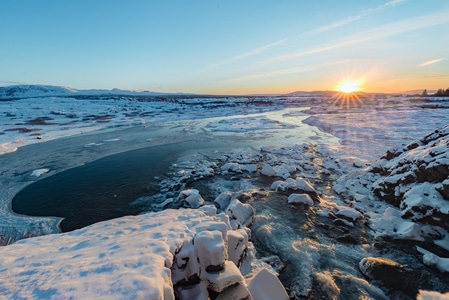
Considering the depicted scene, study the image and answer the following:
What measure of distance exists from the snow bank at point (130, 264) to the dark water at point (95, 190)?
4.40 metres

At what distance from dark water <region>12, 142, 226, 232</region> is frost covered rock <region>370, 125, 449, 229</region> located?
453 inches

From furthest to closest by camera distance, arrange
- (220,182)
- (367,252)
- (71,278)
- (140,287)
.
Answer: (220,182) < (367,252) < (71,278) < (140,287)

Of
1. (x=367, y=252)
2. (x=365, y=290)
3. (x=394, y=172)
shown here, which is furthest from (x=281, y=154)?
(x=365, y=290)

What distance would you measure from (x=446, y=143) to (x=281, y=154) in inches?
415

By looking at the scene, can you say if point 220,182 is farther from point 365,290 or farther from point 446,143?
point 446,143

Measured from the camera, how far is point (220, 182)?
14.5 m

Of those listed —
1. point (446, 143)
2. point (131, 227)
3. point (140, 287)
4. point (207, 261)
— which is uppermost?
point (446, 143)

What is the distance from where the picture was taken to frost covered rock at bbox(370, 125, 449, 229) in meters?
8.96

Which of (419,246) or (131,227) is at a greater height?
(131,227)

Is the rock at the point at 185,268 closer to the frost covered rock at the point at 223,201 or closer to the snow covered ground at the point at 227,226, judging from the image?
the snow covered ground at the point at 227,226

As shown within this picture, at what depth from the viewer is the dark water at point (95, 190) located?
11.4 m

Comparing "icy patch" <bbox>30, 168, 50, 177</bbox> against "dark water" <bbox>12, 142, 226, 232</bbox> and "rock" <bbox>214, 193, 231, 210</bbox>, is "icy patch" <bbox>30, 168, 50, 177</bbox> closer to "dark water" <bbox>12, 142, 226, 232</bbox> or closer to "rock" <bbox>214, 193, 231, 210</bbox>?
"dark water" <bbox>12, 142, 226, 232</bbox>

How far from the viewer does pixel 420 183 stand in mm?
10289

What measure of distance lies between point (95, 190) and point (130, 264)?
10.7 metres
